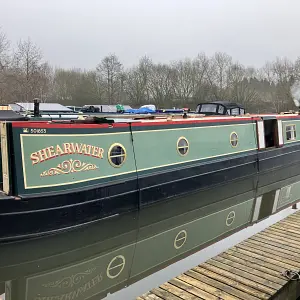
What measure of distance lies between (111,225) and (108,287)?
190cm

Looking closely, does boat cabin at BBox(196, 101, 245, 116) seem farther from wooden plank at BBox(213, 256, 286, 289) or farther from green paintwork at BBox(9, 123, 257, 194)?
wooden plank at BBox(213, 256, 286, 289)

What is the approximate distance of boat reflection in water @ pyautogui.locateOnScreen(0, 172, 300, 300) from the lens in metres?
4.94

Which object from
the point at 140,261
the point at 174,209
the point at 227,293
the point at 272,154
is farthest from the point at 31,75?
the point at 227,293

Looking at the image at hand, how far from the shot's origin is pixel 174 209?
7957mm

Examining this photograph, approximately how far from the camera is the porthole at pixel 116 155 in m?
6.98

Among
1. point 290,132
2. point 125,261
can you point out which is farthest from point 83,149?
point 290,132

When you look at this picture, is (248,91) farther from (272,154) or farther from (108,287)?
(108,287)

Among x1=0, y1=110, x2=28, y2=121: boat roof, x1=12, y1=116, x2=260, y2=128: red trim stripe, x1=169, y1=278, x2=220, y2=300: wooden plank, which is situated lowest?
x1=169, y1=278, x2=220, y2=300: wooden plank

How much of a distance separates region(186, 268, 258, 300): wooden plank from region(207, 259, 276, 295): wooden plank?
0.15 m

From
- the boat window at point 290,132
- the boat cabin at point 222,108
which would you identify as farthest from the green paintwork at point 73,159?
the boat window at point 290,132

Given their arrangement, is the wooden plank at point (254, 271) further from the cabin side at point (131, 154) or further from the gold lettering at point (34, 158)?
the gold lettering at point (34, 158)

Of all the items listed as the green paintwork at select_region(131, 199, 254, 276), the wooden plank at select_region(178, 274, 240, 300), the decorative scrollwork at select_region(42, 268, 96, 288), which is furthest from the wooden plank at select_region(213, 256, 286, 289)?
the decorative scrollwork at select_region(42, 268, 96, 288)

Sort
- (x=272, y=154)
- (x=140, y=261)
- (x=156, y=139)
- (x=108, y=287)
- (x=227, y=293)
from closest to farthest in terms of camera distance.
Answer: (x=227, y=293) → (x=108, y=287) → (x=140, y=261) → (x=156, y=139) → (x=272, y=154)

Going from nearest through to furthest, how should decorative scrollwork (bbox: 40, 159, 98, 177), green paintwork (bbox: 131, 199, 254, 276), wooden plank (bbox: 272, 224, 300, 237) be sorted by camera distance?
wooden plank (bbox: 272, 224, 300, 237) → green paintwork (bbox: 131, 199, 254, 276) → decorative scrollwork (bbox: 40, 159, 98, 177)
